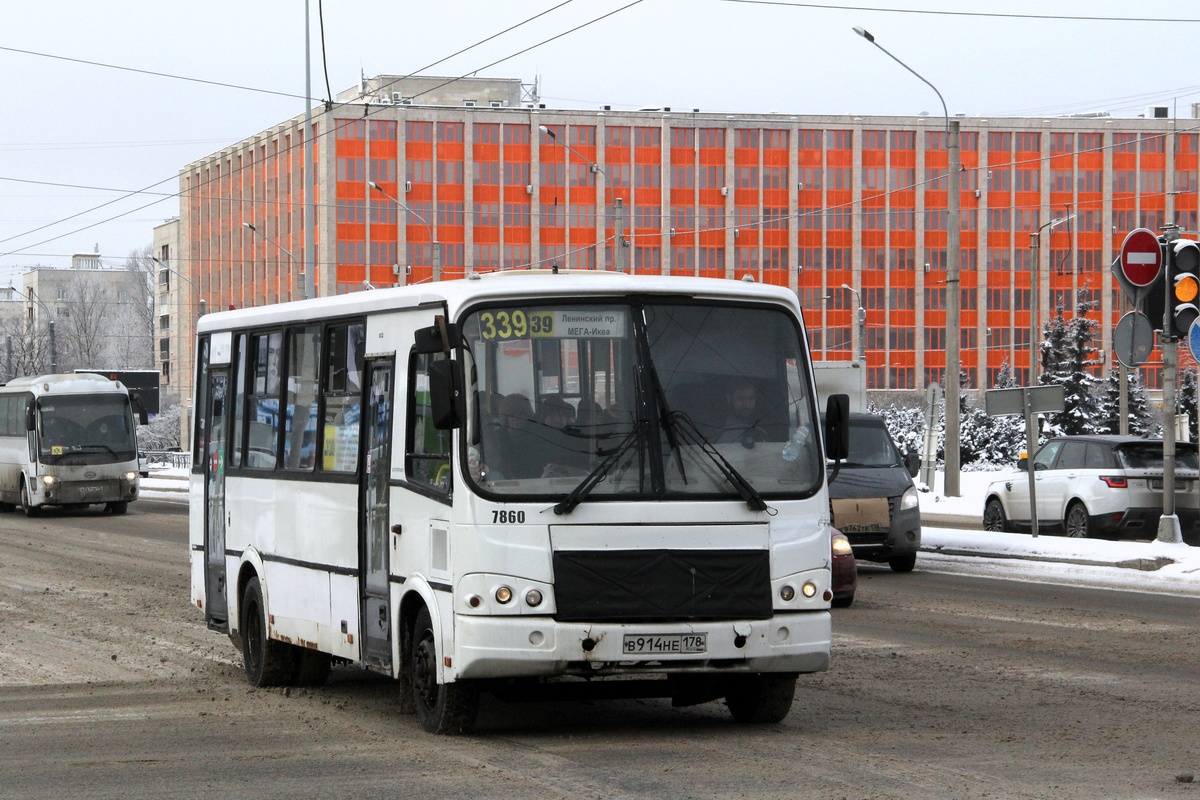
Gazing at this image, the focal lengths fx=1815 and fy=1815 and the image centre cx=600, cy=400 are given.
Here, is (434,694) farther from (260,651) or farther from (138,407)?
(138,407)

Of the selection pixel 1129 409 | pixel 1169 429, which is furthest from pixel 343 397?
pixel 1129 409

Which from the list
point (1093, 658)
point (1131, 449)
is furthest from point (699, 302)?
point (1131, 449)

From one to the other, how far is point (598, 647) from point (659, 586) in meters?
0.43

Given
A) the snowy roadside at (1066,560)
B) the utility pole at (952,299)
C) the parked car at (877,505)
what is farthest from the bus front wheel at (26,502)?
the parked car at (877,505)

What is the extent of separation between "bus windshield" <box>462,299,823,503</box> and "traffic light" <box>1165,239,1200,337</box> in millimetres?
13851

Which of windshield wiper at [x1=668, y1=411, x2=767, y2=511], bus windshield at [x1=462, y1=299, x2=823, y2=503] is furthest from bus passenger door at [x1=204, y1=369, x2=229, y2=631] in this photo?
windshield wiper at [x1=668, y1=411, x2=767, y2=511]

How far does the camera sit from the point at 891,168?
355 ft

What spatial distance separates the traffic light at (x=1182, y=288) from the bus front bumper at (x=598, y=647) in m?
14.6

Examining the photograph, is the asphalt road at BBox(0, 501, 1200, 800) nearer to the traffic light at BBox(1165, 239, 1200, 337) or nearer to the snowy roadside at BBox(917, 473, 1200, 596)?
the snowy roadside at BBox(917, 473, 1200, 596)

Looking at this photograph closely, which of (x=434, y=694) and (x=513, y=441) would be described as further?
(x=434, y=694)

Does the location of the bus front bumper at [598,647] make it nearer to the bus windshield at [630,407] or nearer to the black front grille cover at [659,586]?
the black front grille cover at [659,586]

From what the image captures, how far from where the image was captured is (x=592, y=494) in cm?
897

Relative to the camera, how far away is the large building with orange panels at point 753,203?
10338 centimetres

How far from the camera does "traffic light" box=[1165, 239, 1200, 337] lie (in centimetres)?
2203
